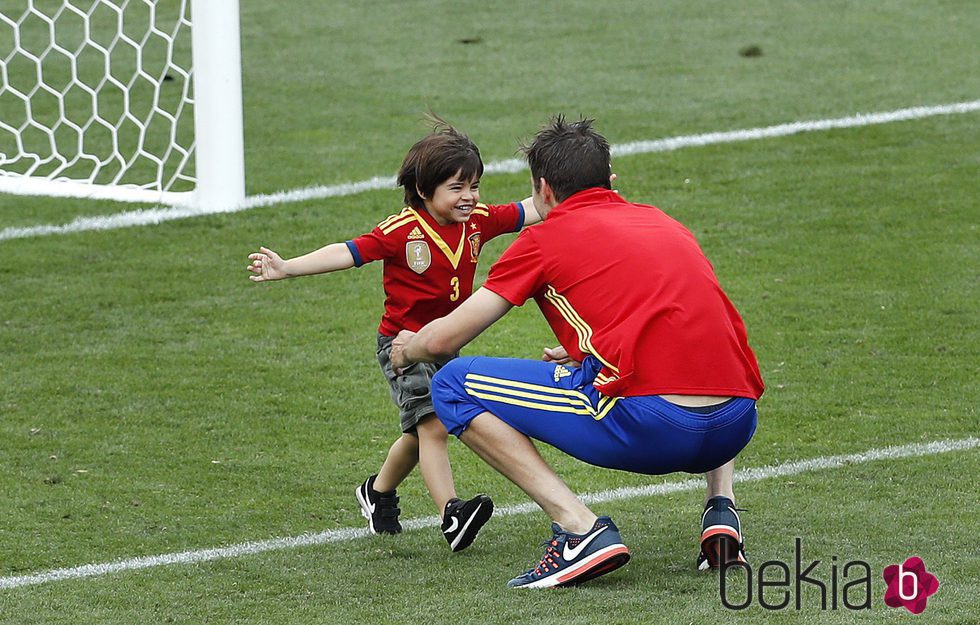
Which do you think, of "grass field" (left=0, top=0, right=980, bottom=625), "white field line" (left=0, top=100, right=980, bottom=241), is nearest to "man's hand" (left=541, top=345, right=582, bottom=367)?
"grass field" (left=0, top=0, right=980, bottom=625)

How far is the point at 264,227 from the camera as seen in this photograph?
899 cm

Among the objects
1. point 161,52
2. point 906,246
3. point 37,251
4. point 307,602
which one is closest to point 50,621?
point 307,602

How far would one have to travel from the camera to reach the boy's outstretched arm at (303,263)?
470 cm

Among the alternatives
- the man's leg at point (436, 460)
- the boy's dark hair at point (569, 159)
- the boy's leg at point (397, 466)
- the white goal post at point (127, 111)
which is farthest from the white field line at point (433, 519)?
the white goal post at point (127, 111)

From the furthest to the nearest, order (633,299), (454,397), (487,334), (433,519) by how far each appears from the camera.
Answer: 1. (487,334)
2. (433,519)
3. (454,397)
4. (633,299)

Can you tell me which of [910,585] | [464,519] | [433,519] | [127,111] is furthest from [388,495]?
[127,111]

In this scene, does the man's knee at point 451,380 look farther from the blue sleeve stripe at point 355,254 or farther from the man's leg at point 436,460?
the blue sleeve stripe at point 355,254

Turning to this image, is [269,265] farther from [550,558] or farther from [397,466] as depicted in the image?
[550,558]

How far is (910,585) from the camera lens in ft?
13.8

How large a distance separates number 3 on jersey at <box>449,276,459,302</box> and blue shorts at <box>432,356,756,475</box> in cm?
46

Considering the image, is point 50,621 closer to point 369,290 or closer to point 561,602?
point 561,602

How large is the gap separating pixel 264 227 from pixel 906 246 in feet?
11.6

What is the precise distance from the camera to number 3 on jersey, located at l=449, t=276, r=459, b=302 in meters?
4.86
